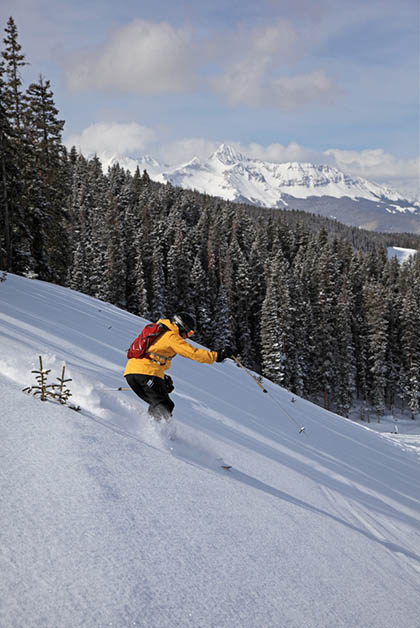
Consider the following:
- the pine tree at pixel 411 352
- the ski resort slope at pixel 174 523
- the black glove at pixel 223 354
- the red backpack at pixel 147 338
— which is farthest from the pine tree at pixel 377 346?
the red backpack at pixel 147 338

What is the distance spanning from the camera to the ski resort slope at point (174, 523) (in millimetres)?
2598

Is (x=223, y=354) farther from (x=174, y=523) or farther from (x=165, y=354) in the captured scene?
(x=174, y=523)

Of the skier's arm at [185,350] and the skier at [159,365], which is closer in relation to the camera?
the skier's arm at [185,350]

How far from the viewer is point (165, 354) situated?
5.98m

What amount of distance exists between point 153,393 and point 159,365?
445 mm

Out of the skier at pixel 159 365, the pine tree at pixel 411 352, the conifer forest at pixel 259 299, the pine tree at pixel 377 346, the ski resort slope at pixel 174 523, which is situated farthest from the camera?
the pine tree at pixel 411 352

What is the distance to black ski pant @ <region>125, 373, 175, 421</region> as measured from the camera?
5.89 meters

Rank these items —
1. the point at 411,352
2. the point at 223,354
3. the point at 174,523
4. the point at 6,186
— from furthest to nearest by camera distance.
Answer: the point at 411,352
the point at 6,186
the point at 223,354
the point at 174,523

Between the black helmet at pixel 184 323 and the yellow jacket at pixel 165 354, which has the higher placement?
the black helmet at pixel 184 323

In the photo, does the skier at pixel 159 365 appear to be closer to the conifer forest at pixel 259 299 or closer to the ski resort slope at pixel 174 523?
the ski resort slope at pixel 174 523

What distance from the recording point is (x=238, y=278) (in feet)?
206

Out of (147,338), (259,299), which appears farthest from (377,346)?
(147,338)

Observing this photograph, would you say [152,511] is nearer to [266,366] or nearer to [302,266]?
[266,366]

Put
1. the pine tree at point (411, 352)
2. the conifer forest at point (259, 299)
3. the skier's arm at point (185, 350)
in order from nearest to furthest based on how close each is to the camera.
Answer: the skier's arm at point (185, 350)
the conifer forest at point (259, 299)
the pine tree at point (411, 352)
